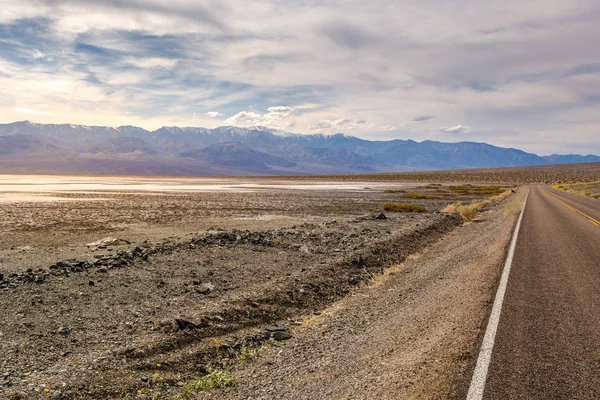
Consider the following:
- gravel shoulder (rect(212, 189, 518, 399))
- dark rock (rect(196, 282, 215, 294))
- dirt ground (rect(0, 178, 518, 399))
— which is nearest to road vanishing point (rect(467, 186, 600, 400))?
gravel shoulder (rect(212, 189, 518, 399))

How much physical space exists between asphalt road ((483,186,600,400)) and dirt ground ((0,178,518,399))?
0.54 metres

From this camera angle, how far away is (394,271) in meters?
13.7

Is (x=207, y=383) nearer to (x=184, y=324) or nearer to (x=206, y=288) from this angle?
(x=184, y=324)

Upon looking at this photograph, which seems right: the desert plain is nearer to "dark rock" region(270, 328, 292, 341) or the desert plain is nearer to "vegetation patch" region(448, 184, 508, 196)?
"dark rock" region(270, 328, 292, 341)

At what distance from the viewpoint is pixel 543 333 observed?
660 cm

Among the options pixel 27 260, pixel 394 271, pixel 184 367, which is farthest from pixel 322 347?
pixel 27 260

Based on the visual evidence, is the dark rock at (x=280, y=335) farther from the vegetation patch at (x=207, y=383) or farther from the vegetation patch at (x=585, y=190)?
the vegetation patch at (x=585, y=190)

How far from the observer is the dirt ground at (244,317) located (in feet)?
19.1

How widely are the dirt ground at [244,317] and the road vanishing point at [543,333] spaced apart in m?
0.41

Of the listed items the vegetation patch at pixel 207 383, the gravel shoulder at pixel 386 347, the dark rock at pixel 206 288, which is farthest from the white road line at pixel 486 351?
the dark rock at pixel 206 288

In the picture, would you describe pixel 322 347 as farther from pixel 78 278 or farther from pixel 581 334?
pixel 78 278

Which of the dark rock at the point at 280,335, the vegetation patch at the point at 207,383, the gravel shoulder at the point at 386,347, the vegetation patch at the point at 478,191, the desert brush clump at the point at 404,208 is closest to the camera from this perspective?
the gravel shoulder at the point at 386,347

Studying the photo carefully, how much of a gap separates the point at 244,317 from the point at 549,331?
5.76 m

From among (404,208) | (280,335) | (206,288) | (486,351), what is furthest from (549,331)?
(404,208)
